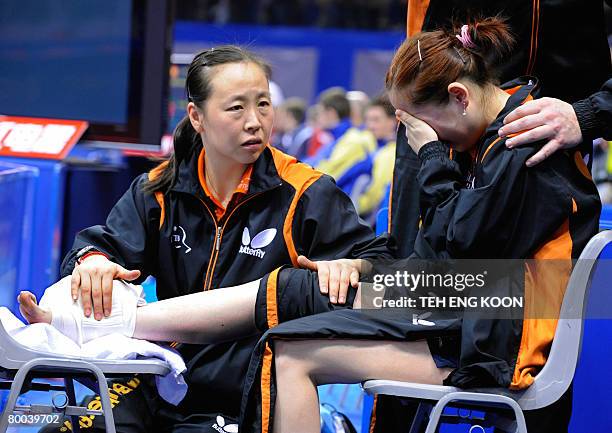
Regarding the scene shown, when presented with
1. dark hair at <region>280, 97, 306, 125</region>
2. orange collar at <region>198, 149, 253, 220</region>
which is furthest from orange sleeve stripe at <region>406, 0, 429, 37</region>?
dark hair at <region>280, 97, 306, 125</region>

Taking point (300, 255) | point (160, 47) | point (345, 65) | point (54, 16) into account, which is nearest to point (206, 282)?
point (300, 255)

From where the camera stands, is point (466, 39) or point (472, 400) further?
point (466, 39)

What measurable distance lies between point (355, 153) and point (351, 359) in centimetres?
685

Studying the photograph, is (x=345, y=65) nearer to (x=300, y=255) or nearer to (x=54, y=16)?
(x=54, y=16)

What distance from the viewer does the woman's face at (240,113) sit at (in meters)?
2.77

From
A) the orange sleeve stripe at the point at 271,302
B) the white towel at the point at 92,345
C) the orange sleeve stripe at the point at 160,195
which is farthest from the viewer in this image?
the orange sleeve stripe at the point at 160,195

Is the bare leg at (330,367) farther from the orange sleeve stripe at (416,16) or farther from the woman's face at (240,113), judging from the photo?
the orange sleeve stripe at (416,16)

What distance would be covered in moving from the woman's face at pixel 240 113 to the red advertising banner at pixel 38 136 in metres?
1.95

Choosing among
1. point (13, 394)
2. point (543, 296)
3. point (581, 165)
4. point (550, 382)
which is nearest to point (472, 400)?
point (550, 382)

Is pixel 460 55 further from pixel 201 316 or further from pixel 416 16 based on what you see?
pixel 201 316

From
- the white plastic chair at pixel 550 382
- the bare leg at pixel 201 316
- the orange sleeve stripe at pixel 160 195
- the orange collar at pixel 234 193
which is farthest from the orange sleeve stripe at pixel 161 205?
the white plastic chair at pixel 550 382

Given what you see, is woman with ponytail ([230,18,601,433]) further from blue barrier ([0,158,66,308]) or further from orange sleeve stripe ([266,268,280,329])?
blue barrier ([0,158,66,308])

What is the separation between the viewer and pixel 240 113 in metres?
2.78

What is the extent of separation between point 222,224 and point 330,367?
0.66m
